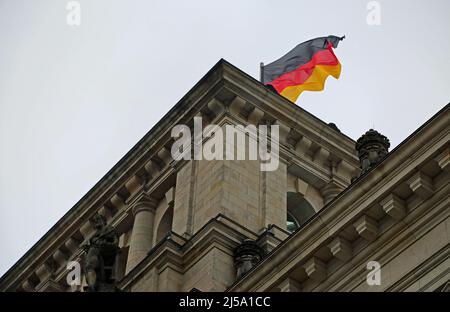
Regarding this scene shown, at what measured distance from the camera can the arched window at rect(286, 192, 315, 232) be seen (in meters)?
38.4

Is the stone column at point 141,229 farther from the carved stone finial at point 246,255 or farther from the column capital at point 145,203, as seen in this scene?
the carved stone finial at point 246,255

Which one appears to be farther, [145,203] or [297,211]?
[297,211]

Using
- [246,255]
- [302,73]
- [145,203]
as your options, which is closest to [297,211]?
[145,203]

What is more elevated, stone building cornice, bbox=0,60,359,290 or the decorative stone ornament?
stone building cornice, bbox=0,60,359,290

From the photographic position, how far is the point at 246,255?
32031 millimetres

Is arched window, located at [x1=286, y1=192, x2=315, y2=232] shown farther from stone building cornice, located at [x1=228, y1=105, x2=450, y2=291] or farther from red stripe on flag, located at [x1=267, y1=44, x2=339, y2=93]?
stone building cornice, located at [x1=228, y1=105, x2=450, y2=291]

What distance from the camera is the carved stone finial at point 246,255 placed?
3173 centimetres

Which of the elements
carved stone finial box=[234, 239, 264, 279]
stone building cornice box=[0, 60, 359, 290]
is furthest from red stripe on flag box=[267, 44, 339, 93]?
carved stone finial box=[234, 239, 264, 279]

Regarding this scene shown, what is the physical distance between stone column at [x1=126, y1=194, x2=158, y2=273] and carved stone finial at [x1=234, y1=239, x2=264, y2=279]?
17.2 ft

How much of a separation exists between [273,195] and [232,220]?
274 centimetres

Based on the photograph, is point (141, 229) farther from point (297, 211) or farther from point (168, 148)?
point (297, 211)

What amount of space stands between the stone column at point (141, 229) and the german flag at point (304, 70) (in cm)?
647

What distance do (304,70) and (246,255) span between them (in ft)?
41.0
